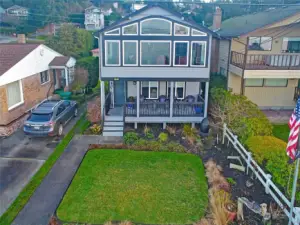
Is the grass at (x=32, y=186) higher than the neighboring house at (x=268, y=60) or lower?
lower

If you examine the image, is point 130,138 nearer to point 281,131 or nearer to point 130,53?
point 130,53

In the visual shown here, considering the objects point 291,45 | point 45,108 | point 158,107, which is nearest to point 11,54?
point 45,108

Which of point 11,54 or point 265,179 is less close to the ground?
point 11,54

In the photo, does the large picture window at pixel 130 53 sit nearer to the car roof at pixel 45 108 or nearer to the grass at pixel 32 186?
the car roof at pixel 45 108

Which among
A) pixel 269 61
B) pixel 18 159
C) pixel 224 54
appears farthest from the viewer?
pixel 224 54

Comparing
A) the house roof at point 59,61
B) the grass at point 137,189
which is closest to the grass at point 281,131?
the grass at point 137,189

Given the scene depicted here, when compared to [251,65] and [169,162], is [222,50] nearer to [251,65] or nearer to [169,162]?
[251,65]

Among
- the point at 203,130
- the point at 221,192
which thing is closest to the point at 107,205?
the point at 221,192
